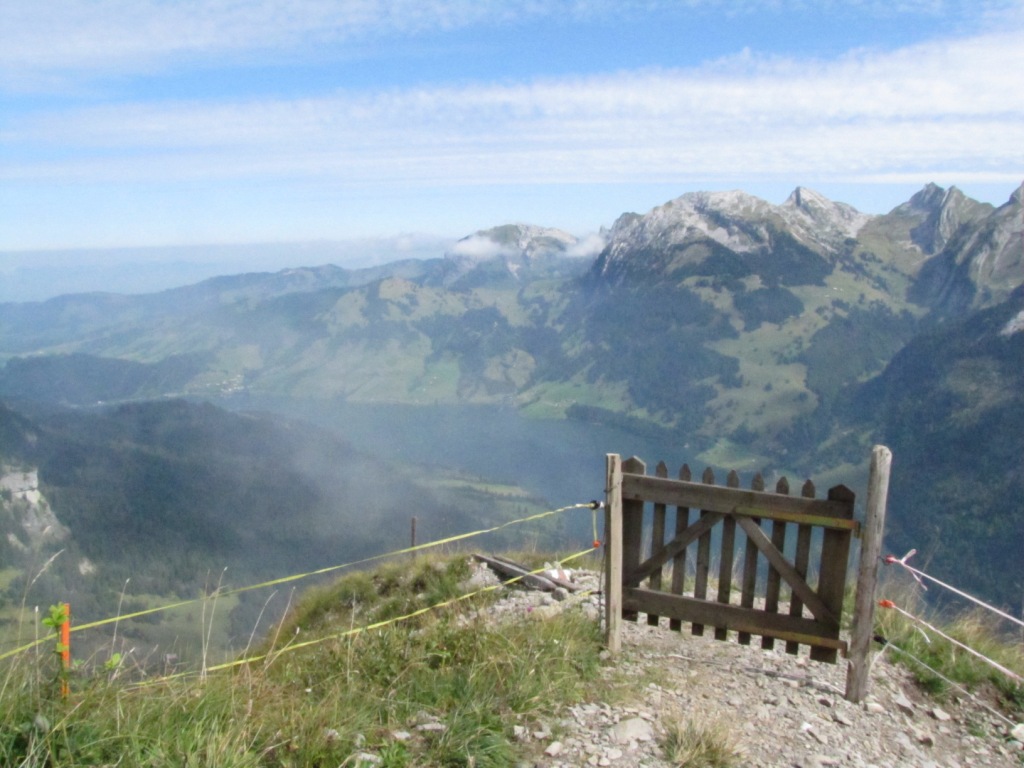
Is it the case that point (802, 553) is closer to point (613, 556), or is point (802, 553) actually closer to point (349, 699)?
A: point (613, 556)

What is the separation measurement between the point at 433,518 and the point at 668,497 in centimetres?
12243

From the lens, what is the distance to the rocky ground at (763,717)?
20.4ft

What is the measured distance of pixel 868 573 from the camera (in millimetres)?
7602

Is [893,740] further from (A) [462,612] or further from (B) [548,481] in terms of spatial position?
(B) [548,481]

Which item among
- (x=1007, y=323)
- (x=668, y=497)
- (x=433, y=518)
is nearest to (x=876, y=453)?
(x=668, y=497)

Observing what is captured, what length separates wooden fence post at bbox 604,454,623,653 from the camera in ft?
27.4

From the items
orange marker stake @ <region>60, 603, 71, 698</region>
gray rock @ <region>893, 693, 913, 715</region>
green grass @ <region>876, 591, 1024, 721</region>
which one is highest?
orange marker stake @ <region>60, 603, 71, 698</region>

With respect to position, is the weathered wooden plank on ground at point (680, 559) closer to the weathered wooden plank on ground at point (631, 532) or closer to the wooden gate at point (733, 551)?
the wooden gate at point (733, 551)

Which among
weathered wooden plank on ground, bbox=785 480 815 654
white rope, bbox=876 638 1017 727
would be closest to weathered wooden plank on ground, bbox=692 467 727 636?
weathered wooden plank on ground, bbox=785 480 815 654

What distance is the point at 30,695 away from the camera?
189 inches

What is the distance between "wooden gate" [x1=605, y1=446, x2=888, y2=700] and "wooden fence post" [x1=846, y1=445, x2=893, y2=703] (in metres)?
0.02

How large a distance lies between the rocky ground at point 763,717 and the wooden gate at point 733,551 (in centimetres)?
32

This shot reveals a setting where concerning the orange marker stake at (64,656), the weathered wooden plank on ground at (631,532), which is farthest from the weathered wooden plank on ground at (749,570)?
the orange marker stake at (64,656)

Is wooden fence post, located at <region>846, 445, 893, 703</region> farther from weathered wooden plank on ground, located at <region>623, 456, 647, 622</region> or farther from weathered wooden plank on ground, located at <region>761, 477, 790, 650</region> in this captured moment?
weathered wooden plank on ground, located at <region>623, 456, 647, 622</region>
